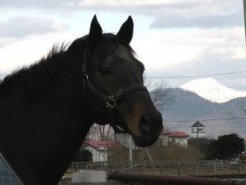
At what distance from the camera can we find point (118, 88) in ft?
11.3

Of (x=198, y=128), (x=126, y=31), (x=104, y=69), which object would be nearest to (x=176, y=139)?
(x=198, y=128)

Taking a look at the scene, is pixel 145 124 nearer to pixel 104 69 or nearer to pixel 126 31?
pixel 104 69

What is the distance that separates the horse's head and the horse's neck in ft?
0.49

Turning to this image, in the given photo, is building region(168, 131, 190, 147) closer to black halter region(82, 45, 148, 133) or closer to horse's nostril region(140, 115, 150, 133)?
black halter region(82, 45, 148, 133)

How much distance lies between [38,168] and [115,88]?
72 cm

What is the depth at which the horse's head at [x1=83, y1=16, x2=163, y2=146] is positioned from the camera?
3256 mm

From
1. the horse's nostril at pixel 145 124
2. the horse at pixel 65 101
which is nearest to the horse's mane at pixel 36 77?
the horse at pixel 65 101

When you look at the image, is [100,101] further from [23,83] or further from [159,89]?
[159,89]

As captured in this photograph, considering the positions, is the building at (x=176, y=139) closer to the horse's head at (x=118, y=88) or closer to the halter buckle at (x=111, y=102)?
the horse's head at (x=118, y=88)

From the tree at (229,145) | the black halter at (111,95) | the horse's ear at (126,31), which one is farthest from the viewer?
the tree at (229,145)

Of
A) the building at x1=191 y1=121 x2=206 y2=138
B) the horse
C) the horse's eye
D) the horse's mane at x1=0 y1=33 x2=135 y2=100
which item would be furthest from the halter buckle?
the building at x1=191 y1=121 x2=206 y2=138

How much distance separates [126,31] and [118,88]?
1.79ft

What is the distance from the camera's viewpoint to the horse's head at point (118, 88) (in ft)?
10.7

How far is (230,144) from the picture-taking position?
2058 inches
